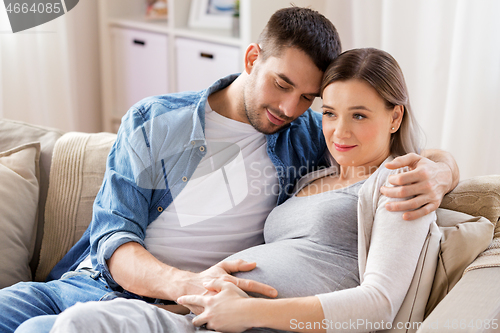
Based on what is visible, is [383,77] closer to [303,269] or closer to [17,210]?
[303,269]

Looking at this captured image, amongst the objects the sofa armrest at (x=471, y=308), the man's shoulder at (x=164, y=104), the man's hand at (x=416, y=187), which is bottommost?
the sofa armrest at (x=471, y=308)

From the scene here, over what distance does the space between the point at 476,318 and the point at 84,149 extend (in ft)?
4.22

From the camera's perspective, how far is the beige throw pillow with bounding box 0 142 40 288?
1465 millimetres

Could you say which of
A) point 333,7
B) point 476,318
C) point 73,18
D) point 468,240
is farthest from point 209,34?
point 476,318

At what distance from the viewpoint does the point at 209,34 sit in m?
2.70

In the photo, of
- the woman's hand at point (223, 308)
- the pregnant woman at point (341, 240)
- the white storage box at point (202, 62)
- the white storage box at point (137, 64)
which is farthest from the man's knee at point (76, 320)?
the white storage box at point (137, 64)

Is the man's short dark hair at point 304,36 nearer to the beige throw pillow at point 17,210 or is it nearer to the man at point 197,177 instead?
the man at point 197,177

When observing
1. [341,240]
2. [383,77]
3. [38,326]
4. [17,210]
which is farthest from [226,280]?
[17,210]

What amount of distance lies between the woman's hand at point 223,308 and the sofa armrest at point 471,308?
38 cm

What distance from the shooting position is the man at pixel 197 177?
4.24 ft

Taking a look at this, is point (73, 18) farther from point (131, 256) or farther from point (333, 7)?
point (131, 256)

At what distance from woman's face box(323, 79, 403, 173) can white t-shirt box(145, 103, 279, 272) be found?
0.89 ft

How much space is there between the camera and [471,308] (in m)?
1.01

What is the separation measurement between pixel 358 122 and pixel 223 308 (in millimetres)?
590
